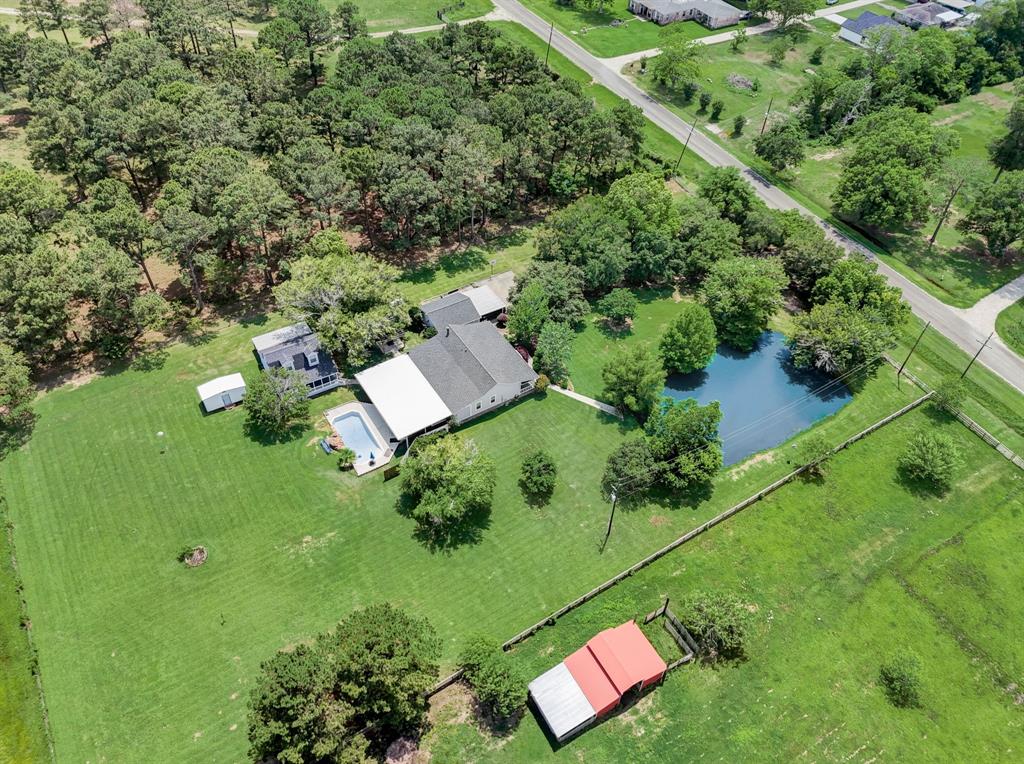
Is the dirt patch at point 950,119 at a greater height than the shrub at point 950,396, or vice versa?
the dirt patch at point 950,119

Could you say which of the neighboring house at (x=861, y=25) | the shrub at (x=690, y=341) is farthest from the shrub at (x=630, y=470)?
the neighboring house at (x=861, y=25)

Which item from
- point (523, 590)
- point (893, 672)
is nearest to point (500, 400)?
point (523, 590)

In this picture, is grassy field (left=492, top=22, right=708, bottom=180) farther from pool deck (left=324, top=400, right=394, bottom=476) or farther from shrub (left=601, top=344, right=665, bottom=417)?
pool deck (left=324, top=400, right=394, bottom=476)

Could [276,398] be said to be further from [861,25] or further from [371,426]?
[861,25]

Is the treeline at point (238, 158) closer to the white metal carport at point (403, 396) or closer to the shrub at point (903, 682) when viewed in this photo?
the white metal carport at point (403, 396)

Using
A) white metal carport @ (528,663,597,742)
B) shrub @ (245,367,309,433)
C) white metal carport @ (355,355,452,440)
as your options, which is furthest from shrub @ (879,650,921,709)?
shrub @ (245,367,309,433)

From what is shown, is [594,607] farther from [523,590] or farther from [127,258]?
[127,258]

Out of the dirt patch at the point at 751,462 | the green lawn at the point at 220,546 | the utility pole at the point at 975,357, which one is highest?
the utility pole at the point at 975,357
